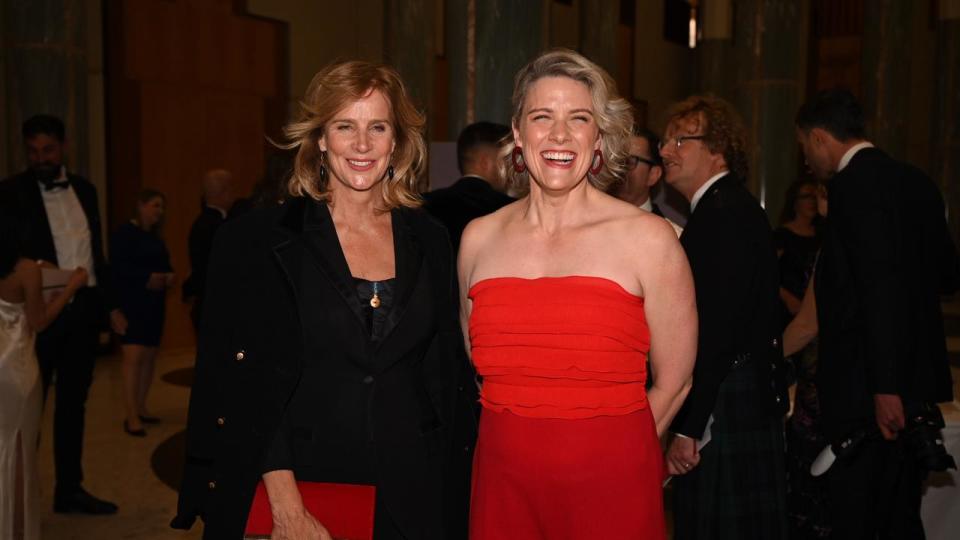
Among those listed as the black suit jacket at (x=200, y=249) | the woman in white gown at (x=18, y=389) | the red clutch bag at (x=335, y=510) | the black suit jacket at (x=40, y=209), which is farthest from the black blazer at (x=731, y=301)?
the black suit jacket at (x=200, y=249)

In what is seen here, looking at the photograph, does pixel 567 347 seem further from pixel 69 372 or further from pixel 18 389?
pixel 69 372

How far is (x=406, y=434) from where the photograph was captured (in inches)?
88.7

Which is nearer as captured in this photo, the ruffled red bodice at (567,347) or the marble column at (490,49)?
the ruffled red bodice at (567,347)

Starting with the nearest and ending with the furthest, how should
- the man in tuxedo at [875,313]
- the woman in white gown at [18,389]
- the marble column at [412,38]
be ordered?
the man in tuxedo at [875,313] → the woman in white gown at [18,389] → the marble column at [412,38]

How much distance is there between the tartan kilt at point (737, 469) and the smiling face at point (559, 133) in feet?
3.80

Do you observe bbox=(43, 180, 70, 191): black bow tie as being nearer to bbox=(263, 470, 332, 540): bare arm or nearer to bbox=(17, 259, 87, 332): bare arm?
bbox=(17, 259, 87, 332): bare arm

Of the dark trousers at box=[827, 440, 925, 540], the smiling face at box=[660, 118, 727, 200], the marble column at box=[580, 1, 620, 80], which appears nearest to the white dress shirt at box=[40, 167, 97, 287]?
the smiling face at box=[660, 118, 727, 200]

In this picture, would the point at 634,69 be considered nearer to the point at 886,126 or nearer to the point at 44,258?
the point at 886,126

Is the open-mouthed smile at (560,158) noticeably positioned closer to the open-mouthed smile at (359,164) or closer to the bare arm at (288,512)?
the open-mouthed smile at (359,164)

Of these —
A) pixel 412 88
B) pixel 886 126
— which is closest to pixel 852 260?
pixel 412 88

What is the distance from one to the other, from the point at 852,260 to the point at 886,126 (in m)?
8.69

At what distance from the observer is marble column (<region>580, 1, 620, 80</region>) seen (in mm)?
14117

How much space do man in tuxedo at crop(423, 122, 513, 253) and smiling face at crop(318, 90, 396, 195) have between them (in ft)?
4.77

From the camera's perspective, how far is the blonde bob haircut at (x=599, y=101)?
2148 mm
